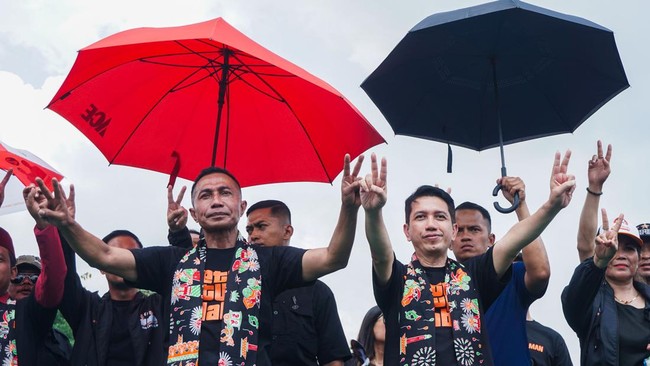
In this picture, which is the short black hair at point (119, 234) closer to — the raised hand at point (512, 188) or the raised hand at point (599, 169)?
the raised hand at point (512, 188)

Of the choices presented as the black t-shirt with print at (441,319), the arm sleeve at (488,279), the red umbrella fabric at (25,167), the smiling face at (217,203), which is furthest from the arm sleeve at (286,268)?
the red umbrella fabric at (25,167)

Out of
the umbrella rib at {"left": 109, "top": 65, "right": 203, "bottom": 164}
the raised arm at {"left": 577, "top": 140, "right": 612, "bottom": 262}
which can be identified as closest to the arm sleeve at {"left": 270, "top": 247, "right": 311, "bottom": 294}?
the umbrella rib at {"left": 109, "top": 65, "right": 203, "bottom": 164}

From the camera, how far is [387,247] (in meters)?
5.23

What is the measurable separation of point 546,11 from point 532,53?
42 centimetres

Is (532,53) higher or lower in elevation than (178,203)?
higher

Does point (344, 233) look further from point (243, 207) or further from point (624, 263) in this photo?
point (624, 263)

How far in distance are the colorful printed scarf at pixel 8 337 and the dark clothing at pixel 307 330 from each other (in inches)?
72.4

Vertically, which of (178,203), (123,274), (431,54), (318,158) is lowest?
(123,274)

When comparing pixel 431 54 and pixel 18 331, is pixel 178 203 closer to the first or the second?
pixel 18 331

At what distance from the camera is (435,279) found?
549 centimetres

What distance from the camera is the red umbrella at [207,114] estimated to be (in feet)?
20.7

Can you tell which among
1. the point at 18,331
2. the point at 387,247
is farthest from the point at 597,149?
the point at 18,331

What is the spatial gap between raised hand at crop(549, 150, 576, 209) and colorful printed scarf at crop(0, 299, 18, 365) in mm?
3847

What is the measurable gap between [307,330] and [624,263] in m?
2.61
